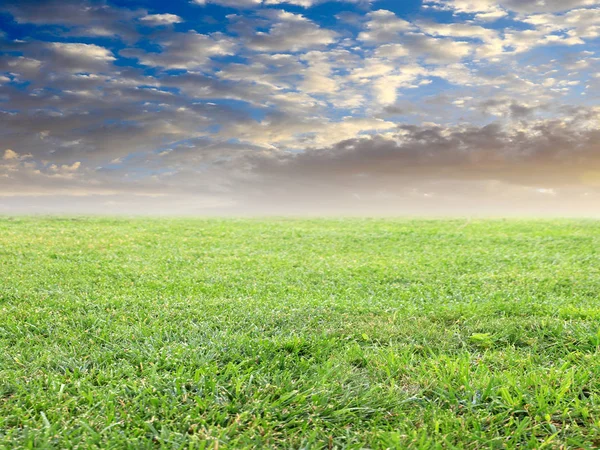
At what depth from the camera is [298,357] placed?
500 centimetres

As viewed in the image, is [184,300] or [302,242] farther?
[302,242]

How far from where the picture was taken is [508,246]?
15.4 meters

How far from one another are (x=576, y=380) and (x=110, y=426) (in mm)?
4144

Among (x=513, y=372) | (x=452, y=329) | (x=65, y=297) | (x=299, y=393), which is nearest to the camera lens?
(x=299, y=393)

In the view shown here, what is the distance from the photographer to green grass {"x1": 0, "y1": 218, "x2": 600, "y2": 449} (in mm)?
3604

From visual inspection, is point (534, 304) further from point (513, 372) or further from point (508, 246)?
point (508, 246)

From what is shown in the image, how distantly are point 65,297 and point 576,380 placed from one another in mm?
7313

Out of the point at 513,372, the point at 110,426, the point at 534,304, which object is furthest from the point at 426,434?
the point at 534,304

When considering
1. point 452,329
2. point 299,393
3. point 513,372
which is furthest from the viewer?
point 452,329

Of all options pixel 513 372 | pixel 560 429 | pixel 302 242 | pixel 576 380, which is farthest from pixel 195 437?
pixel 302 242

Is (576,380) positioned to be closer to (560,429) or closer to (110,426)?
(560,429)

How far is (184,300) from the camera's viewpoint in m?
7.47

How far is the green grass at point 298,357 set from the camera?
3.60m

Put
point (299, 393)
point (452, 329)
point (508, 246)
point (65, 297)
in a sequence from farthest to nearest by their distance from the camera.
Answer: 1. point (508, 246)
2. point (65, 297)
3. point (452, 329)
4. point (299, 393)
